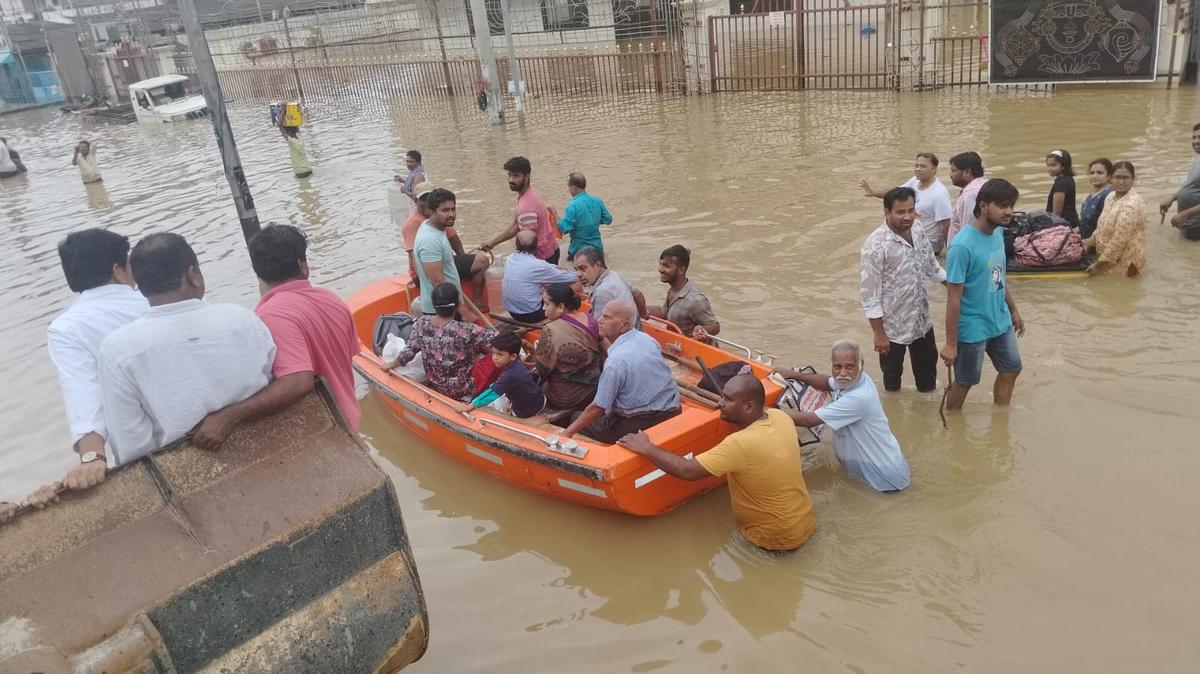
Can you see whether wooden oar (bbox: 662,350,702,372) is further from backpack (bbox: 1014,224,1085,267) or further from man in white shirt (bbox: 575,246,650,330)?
backpack (bbox: 1014,224,1085,267)

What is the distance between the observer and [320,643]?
2.92 meters

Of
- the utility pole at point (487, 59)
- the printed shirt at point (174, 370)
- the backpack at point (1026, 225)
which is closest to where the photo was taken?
the printed shirt at point (174, 370)

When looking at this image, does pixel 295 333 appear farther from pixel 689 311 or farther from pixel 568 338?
pixel 689 311

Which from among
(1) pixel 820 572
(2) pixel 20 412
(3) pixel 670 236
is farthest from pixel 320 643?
(3) pixel 670 236

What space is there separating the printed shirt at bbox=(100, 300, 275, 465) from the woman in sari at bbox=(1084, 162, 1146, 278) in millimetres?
7455

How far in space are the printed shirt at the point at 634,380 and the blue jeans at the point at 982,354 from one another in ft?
6.47

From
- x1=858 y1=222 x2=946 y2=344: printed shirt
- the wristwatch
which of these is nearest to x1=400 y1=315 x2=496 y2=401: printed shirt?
x1=858 y1=222 x2=946 y2=344: printed shirt

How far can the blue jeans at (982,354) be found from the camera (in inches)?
210

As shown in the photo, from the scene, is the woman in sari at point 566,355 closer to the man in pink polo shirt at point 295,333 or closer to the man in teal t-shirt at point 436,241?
the man in teal t-shirt at point 436,241

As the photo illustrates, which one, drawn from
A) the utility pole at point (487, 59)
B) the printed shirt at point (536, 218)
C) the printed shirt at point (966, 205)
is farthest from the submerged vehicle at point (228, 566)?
the utility pole at point (487, 59)

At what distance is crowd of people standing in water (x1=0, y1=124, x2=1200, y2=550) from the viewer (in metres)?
2.93

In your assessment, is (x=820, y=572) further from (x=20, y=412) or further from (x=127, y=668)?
(x=20, y=412)

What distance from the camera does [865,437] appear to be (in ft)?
16.1

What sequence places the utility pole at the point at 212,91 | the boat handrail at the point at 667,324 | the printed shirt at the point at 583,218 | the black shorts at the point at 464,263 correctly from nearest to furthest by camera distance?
the boat handrail at the point at 667,324, the utility pole at the point at 212,91, the black shorts at the point at 464,263, the printed shirt at the point at 583,218
